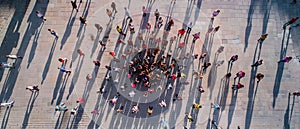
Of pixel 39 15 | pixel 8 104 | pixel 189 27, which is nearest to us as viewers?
pixel 8 104

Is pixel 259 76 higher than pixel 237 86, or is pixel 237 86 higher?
pixel 259 76

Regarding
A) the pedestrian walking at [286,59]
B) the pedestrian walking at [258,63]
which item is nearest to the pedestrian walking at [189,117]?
the pedestrian walking at [258,63]

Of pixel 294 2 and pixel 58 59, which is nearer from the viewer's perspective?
pixel 58 59

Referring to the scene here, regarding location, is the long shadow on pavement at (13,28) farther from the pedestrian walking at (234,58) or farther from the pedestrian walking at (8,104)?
the pedestrian walking at (234,58)

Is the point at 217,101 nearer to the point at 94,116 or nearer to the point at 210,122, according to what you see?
the point at 210,122

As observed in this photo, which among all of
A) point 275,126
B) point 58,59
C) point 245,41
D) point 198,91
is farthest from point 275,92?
point 58,59

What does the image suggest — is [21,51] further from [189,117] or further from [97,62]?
[189,117]

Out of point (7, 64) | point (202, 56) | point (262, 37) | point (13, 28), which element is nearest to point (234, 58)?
point (202, 56)

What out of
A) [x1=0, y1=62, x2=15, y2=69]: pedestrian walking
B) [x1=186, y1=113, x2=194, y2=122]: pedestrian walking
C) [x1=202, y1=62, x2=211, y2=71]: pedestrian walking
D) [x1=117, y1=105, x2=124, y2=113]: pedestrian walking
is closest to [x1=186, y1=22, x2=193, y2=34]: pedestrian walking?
[x1=202, y1=62, x2=211, y2=71]: pedestrian walking
